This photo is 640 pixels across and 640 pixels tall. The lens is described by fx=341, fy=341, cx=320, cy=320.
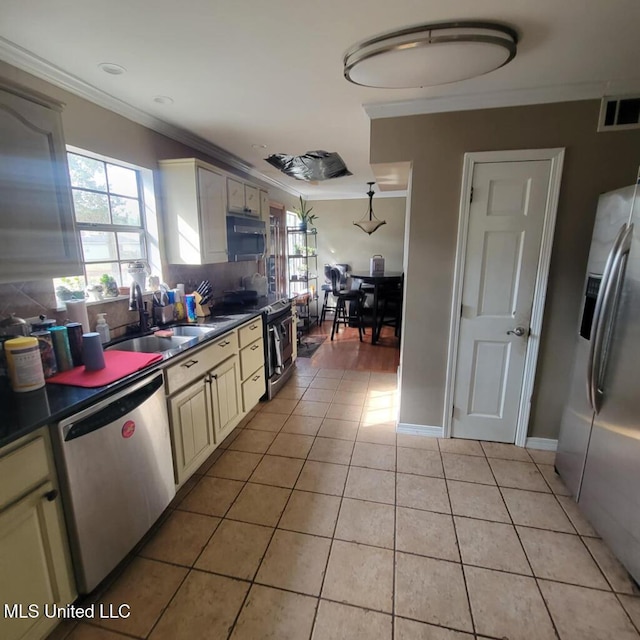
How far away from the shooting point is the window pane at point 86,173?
2.12m

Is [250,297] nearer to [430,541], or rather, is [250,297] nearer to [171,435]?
[171,435]

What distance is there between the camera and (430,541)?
1.75 m

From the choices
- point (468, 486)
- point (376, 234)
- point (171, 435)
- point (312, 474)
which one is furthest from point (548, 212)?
point (376, 234)

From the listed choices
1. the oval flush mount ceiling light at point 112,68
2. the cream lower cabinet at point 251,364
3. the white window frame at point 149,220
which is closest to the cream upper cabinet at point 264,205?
the white window frame at point 149,220

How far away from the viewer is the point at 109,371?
1619 mm

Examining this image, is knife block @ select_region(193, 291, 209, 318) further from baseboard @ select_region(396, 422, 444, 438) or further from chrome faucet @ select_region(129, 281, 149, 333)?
baseboard @ select_region(396, 422, 444, 438)

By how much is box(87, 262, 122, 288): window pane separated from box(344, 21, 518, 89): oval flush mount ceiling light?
6.49ft

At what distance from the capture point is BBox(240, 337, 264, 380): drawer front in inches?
110

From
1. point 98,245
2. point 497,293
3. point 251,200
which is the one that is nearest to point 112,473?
point 98,245

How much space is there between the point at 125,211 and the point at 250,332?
51.4 inches

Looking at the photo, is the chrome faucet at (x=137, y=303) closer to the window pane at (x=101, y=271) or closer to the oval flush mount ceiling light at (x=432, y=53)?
the window pane at (x=101, y=271)

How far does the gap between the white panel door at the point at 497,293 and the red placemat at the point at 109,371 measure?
2110 millimetres

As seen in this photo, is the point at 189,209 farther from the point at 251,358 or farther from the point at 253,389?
the point at 253,389

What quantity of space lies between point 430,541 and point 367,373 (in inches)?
92.7
